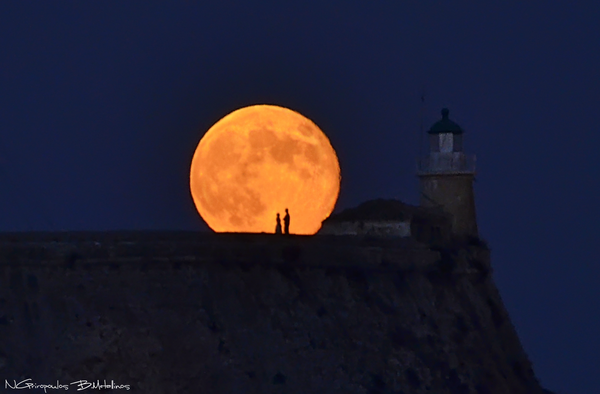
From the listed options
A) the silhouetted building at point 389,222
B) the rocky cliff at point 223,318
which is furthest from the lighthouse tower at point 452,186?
the rocky cliff at point 223,318

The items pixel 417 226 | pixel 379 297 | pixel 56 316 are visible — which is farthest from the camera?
pixel 417 226

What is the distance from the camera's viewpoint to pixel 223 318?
2493 inches

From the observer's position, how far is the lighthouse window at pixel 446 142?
7925 centimetres

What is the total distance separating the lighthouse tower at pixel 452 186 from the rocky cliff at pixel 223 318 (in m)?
7.79

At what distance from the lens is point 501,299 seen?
78500 millimetres

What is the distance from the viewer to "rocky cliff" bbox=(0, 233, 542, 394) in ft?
200

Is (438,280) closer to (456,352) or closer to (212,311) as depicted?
(456,352)

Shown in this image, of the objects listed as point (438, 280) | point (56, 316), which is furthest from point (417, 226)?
point (56, 316)

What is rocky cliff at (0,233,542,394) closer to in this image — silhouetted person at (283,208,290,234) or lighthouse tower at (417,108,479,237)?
silhouetted person at (283,208,290,234)

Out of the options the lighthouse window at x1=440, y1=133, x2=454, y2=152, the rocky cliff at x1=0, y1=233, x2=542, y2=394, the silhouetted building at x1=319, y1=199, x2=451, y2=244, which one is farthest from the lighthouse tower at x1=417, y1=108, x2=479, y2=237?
Answer: the rocky cliff at x1=0, y1=233, x2=542, y2=394

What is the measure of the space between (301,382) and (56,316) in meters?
7.93

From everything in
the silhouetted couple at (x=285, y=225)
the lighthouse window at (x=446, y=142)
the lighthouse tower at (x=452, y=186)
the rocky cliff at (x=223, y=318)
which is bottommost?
the rocky cliff at (x=223, y=318)

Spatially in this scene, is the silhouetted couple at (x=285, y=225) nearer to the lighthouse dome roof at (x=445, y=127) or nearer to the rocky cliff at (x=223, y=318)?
the rocky cliff at (x=223, y=318)

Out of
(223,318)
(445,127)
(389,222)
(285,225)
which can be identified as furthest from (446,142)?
(223,318)
